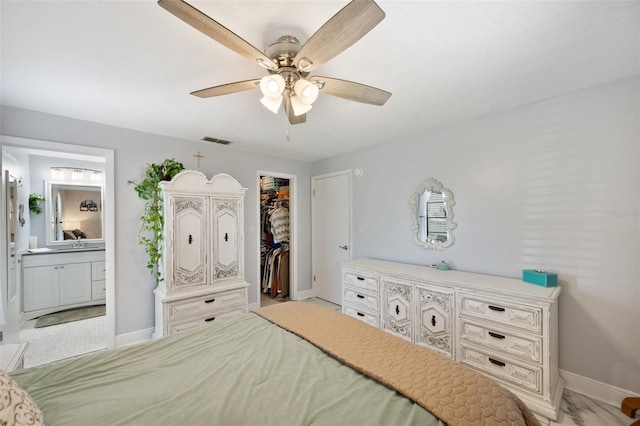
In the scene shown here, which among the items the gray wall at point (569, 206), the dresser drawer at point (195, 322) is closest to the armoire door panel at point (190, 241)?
the dresser drawer at point (195, 322)

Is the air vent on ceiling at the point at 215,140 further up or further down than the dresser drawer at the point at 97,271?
further up

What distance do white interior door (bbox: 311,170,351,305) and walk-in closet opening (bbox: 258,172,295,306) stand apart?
418mm

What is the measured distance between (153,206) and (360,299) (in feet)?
8.27

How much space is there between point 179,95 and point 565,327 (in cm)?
367

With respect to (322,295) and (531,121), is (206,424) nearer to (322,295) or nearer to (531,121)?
(531,121)

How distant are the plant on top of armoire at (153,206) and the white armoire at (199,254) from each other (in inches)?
5.3

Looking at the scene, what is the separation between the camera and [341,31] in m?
1.11

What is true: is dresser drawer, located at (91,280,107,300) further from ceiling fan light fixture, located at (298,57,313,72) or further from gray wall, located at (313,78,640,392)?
gray wall, located at (313,78,640,392)

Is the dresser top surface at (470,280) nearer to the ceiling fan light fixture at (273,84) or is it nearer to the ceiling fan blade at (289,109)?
the ceiling fan blade at (289,109)

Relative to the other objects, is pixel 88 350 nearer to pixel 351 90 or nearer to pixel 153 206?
pixel 153 206

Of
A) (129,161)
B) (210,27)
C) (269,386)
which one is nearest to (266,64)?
(210,27)

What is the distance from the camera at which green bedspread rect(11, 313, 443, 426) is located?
3.18ft

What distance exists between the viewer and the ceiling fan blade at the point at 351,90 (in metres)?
1.51

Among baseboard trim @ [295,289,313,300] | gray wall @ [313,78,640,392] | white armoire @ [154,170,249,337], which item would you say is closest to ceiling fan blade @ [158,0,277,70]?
white armoire @ [154,170,249,337]
